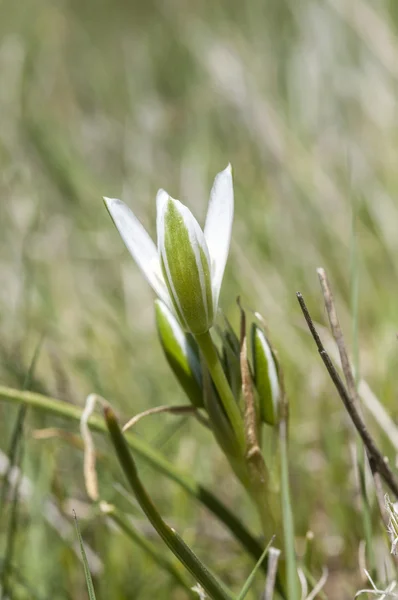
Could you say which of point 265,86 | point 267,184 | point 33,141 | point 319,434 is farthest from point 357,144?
point 319,434

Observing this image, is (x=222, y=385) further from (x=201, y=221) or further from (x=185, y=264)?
(x=201, y=221)

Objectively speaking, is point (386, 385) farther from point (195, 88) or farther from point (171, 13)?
point (171, 13)

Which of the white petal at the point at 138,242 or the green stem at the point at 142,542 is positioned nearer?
the white petal at the point at 138,242

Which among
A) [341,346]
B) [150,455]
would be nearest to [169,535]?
[150,455]

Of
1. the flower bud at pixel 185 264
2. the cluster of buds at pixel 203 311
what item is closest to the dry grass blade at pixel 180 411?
the cluster of buds at pixel 203 311

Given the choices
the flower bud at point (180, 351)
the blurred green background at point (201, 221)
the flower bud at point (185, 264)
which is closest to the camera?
the flower bud at point (185, 264)

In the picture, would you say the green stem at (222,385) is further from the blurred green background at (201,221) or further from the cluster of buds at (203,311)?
the blurred green background at (201,221)
